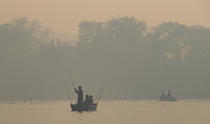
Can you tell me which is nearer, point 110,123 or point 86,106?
point 110,123

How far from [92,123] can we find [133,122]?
5.94 m

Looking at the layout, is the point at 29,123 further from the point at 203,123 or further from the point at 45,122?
the point at 203,123

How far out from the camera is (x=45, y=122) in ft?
296

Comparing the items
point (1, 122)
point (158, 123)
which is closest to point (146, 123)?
point (158, 123)

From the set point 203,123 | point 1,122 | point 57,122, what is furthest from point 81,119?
point 203,123

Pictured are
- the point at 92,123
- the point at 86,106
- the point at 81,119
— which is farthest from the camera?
the point at 86,106

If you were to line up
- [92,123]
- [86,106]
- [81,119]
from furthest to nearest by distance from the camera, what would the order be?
1. [86,106]
2. [81,119]
3. [92,123]

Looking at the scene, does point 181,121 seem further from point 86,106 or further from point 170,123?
point 86,106

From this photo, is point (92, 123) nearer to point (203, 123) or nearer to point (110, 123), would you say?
point (110, 123)

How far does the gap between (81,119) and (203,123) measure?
18508 mm

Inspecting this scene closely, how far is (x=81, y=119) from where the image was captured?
312ft

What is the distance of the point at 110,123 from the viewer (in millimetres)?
88375

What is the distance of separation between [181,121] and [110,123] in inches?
443

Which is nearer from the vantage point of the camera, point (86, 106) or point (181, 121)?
point (181, 121)
